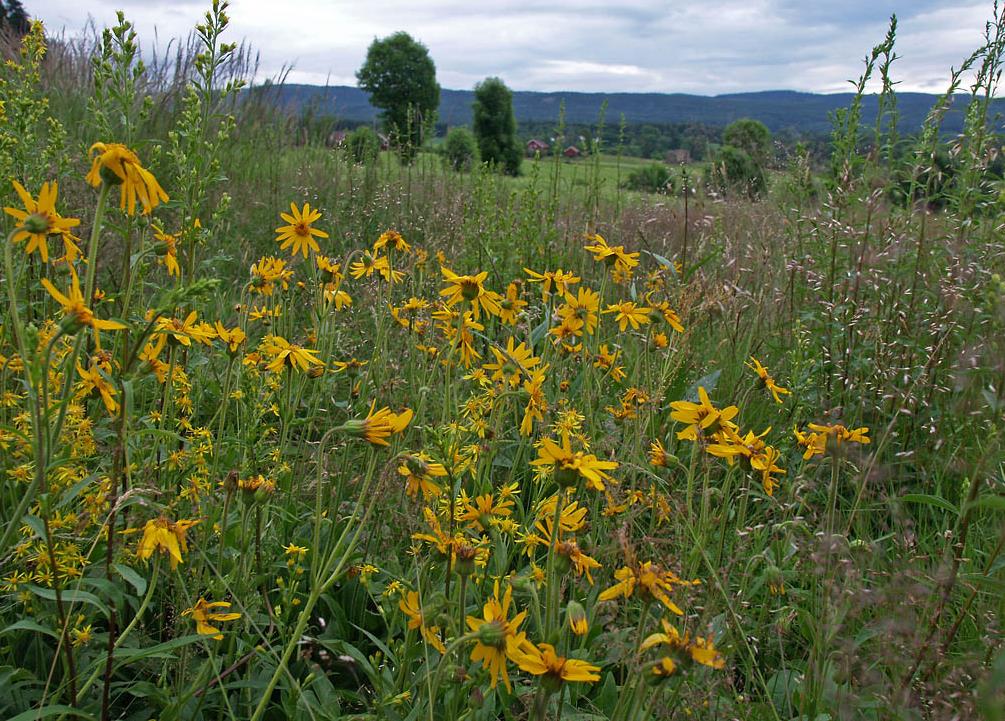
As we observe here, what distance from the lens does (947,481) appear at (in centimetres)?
232

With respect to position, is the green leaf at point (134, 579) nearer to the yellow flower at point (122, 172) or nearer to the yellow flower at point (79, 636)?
the yellow flower at point (79, 636)

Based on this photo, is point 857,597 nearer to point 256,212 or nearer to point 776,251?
point 776,251

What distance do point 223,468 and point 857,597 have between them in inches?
55.5

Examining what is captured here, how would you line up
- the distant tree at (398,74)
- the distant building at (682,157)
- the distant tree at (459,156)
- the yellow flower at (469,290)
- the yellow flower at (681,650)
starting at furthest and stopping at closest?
the distant tree at (398,74) → the distant tree at (459,156) → the distant building at (682,157) → the yellow flower at (469,290) → the yellow flower at (681,650)

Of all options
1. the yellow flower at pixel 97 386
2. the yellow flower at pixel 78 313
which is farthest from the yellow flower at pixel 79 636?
the yellow flower at pixel 78 313

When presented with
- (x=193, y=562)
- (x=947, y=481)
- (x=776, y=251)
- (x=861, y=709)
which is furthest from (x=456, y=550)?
Result: (x=776, y=251)

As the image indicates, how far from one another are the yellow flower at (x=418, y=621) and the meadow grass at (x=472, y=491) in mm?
21

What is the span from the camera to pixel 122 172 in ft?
3.59

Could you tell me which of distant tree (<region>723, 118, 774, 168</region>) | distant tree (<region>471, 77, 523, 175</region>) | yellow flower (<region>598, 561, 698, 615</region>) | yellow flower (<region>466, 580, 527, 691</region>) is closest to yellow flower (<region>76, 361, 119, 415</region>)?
yellow flower (<region>466, 580, 527, 691</region>)

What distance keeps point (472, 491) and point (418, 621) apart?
73cm

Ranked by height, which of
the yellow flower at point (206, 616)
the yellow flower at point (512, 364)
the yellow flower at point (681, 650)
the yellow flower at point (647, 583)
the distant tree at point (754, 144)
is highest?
the distant tree at point (754, 144)

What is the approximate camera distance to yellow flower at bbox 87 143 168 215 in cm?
108

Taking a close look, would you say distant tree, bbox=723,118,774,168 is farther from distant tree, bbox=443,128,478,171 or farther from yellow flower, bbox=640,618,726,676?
yellow flower, bbox=640,618,726,676

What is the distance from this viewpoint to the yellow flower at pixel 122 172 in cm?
108
